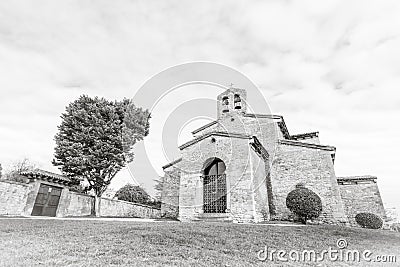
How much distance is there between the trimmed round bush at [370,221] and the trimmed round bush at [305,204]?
387cm

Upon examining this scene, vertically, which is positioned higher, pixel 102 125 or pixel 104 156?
pixel 102 125

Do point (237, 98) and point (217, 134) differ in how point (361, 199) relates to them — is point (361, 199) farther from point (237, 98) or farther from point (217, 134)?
point (217, 134)

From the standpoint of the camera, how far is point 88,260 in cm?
388

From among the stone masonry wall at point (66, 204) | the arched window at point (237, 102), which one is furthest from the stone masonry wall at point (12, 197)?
the arched window at point (237, 102)

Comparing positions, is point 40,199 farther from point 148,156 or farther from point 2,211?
point 148,156

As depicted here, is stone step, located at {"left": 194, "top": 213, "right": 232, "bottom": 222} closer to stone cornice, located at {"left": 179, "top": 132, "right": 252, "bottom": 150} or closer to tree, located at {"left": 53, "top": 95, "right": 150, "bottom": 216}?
stone cornice, located at {"left": 179, "top": 132, "right": 252, "bottom": 150}

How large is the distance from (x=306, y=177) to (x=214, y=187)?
22.7ft

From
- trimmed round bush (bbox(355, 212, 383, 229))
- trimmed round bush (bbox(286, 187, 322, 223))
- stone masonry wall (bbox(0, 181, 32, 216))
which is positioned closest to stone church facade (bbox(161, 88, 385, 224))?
trimmed round bush (bbox(355, 212, 383, 229))

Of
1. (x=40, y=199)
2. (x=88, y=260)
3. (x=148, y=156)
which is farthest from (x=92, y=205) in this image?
(x=88, y=260)

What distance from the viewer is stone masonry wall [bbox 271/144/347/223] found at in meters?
14.4

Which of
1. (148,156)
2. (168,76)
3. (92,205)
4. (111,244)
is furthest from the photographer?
(92,205)

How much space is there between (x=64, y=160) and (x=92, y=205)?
3585 mm

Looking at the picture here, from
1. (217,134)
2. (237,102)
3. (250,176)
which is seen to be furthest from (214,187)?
(237,102)

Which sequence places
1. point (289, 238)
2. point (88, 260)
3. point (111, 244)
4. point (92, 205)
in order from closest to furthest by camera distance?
point (88, 260) → point (111, 244) → point (289, 238) → point (92, 205)
